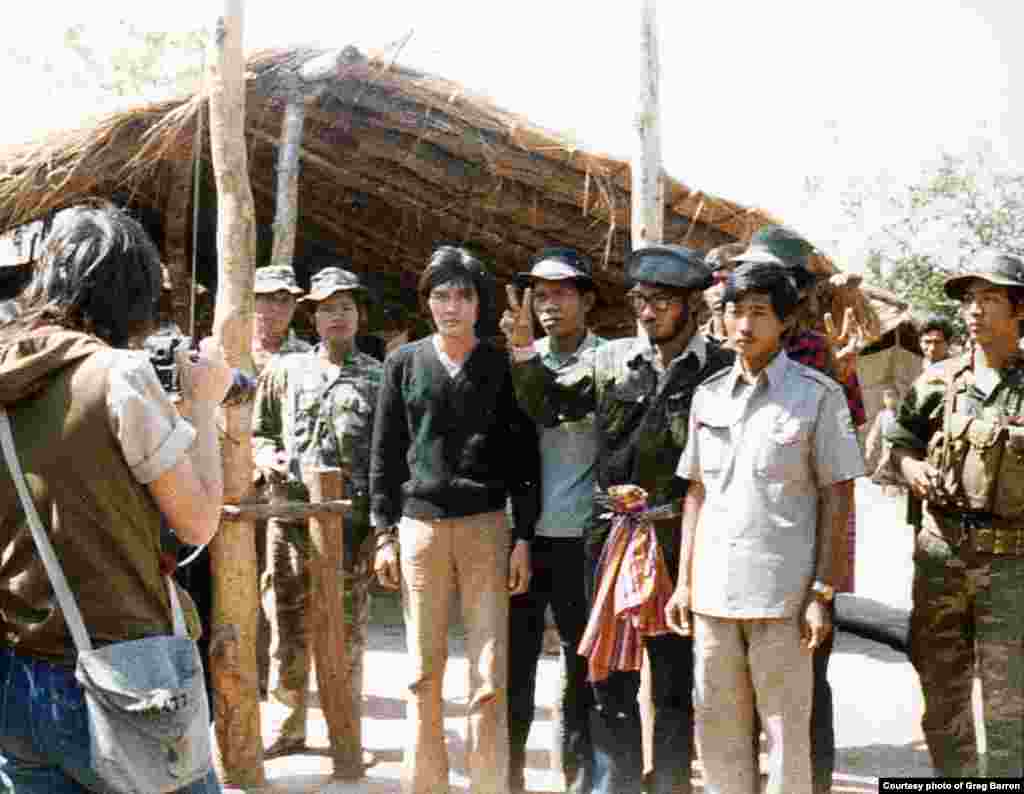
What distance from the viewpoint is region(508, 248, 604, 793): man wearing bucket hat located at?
4.68 metres

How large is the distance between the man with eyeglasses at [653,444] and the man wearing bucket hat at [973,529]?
95 centimetres

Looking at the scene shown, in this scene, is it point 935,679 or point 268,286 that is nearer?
point 935,679

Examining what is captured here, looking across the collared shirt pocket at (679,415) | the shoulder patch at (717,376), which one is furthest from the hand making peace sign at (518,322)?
the shoulder patch at (717,376)

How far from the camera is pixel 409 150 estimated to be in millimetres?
8172

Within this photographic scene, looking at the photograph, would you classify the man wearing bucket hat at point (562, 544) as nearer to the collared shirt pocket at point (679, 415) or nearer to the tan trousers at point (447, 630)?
the tan trousers at point (447, 630)

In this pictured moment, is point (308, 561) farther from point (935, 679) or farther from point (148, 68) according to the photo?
point (148, 68)

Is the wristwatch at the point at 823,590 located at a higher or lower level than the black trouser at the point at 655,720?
higher

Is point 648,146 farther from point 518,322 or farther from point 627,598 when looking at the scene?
point 627,598

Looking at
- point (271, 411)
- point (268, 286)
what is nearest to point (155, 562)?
Answer: point (271, 411)

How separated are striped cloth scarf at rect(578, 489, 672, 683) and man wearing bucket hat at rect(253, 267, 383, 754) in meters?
1.48

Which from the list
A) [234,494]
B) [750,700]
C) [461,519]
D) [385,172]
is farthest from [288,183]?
[750,700]

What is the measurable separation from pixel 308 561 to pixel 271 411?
88 cm

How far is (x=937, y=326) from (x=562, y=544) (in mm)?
6405

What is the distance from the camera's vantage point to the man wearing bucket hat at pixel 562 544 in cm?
468
